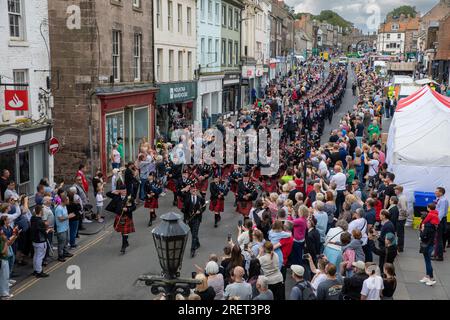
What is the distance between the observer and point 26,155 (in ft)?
58.3

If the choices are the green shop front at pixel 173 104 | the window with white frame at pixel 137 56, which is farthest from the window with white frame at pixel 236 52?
the window with white frame at pixel 137 56

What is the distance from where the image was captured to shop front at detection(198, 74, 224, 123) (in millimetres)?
35750

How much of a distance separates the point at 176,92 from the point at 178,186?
1441cm

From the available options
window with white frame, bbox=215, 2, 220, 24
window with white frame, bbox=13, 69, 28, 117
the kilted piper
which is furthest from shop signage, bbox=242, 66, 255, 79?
the kilted piper

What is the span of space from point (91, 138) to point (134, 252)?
339 inches

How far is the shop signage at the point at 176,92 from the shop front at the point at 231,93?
8522 millimetres

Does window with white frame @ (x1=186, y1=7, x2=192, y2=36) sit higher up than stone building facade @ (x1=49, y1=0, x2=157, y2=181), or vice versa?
window with white frame @ (x1=186, y1=7, x2=192, y2=36)

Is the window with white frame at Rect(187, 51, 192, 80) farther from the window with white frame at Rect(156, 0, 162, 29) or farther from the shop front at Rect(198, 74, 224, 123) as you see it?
the window with white frame at Rect(156, 0, 162, 29)

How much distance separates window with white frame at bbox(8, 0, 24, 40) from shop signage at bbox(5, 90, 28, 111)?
203cm

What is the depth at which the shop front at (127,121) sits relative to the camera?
21.5 meters

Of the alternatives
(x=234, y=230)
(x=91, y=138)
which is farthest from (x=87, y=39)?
(x=234, y=230)

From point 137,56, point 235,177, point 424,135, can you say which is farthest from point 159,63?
point 424,135

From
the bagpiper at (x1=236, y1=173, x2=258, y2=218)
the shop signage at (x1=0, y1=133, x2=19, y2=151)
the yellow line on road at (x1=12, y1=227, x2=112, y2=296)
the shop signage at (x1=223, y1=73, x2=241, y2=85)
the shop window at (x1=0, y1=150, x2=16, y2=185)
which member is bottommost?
the yellow line on road at (x1=12, y1=227, x2=112, y2=296)

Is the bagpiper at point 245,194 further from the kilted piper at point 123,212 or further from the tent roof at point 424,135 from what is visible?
the tent roof at point 424,135
